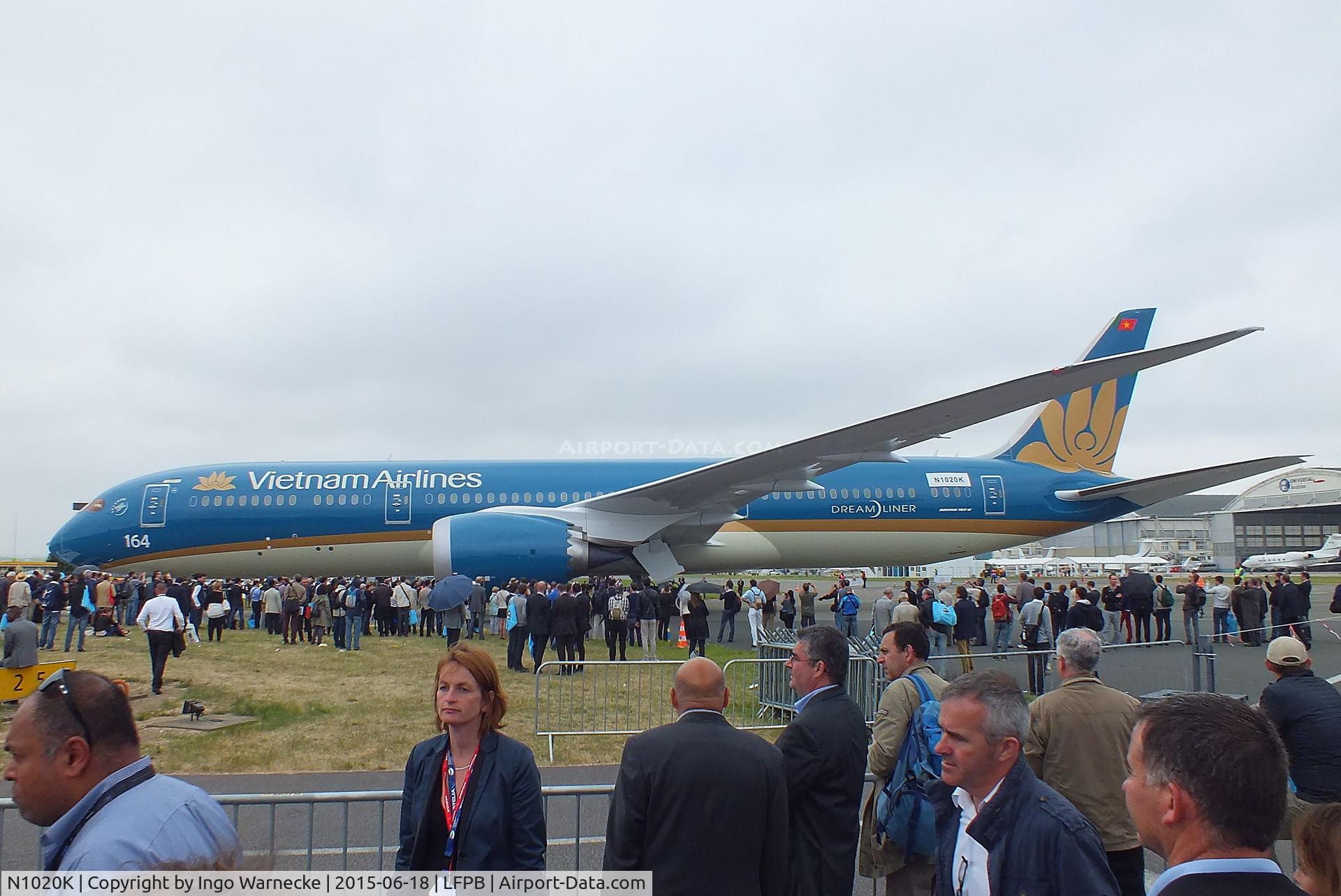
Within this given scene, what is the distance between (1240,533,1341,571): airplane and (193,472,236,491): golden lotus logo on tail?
53.9 m

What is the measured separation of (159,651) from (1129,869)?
9.90 m

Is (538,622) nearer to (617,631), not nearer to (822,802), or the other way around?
(617,631)

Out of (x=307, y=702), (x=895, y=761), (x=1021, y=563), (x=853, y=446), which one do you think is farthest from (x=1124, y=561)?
(x=895, y=761)

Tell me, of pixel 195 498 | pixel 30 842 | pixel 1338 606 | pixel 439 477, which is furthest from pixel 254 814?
pixel 1338 606

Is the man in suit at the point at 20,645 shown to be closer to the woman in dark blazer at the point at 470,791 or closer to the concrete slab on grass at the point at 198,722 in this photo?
the concrete slab on grass at the point at 198,722

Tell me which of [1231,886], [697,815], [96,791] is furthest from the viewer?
[697,815]

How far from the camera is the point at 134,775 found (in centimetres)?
196

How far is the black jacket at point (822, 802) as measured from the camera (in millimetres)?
3039

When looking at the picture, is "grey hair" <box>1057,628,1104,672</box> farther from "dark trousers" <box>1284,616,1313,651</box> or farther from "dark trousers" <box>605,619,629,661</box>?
"dark trousers" <box>1284,616,1313,651</box>

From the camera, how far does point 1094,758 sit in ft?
11.3

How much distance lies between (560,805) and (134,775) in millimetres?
4294

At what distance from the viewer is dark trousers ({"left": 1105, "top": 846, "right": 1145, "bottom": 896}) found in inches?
135

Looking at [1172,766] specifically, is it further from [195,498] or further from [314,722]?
[195,498]

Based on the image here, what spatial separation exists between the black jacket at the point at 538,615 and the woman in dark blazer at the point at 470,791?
28.2 ft
